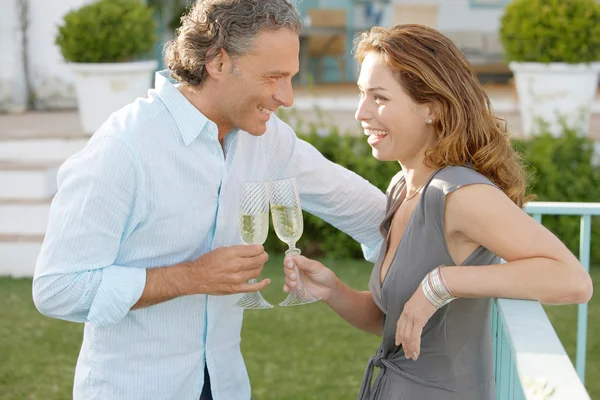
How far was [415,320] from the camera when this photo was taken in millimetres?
2080

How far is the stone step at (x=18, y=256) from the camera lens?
21.2 feet

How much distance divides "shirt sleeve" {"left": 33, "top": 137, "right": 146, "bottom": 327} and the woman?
0.49 m

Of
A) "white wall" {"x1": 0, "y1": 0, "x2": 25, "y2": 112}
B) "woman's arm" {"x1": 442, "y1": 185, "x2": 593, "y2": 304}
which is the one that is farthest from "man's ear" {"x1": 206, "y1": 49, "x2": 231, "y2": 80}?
"white wall" {"x1": 0, "y1": 0, "x2": 25, "y2": 112}

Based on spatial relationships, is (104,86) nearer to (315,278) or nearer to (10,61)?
(10,61)

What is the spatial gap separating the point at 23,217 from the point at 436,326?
16.4ft

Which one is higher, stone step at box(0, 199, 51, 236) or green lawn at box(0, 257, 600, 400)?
stone step at box(0, 199, 51, 236)

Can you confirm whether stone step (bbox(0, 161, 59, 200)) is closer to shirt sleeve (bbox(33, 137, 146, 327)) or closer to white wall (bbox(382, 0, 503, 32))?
shirt sleeve (bbox(33, 137, 146, 327))

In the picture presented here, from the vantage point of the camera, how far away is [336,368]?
4859mm

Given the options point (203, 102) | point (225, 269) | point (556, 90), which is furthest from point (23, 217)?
point (225, 269)

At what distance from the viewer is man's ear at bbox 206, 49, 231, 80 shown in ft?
7.75

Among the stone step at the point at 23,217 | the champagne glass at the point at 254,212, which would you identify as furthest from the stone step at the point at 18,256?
the champagne glass at the point at 254,212

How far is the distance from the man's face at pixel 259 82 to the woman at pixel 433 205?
0.21m

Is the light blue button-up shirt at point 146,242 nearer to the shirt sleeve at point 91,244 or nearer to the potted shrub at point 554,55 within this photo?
the shirt sleeve at point 91,244

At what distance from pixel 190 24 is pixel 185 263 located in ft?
2.12
